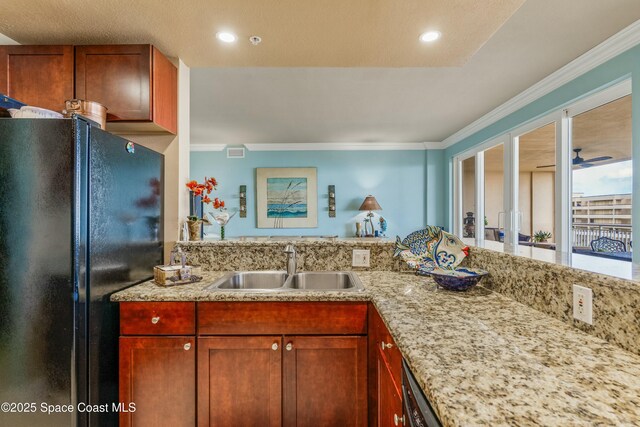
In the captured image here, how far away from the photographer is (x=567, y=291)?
38.9 inches

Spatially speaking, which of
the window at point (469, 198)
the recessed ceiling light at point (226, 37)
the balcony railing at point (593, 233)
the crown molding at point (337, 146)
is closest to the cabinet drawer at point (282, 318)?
the recessed ceiling light at point (226, 37)

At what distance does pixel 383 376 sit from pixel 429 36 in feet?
5.63

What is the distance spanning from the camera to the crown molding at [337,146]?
5453mm

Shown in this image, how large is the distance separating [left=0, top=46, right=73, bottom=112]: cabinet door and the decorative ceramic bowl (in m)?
2.17

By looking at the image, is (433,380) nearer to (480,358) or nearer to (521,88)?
(480,358)

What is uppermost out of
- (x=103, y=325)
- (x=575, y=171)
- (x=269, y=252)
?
(x=575, y=171)

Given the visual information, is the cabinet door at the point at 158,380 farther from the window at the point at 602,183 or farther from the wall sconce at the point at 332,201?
the wall sconce at the point at 332,201

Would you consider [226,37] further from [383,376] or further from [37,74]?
[383,376]

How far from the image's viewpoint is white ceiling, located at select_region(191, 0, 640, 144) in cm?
205

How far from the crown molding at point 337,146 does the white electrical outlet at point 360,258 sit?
12.5 feet

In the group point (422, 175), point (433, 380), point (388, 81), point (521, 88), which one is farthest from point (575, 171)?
point (433, 380)

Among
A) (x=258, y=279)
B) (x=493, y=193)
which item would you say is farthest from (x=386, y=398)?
(x=493, y=193)

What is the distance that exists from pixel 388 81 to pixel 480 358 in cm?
272

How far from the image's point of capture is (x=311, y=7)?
1437 mm
